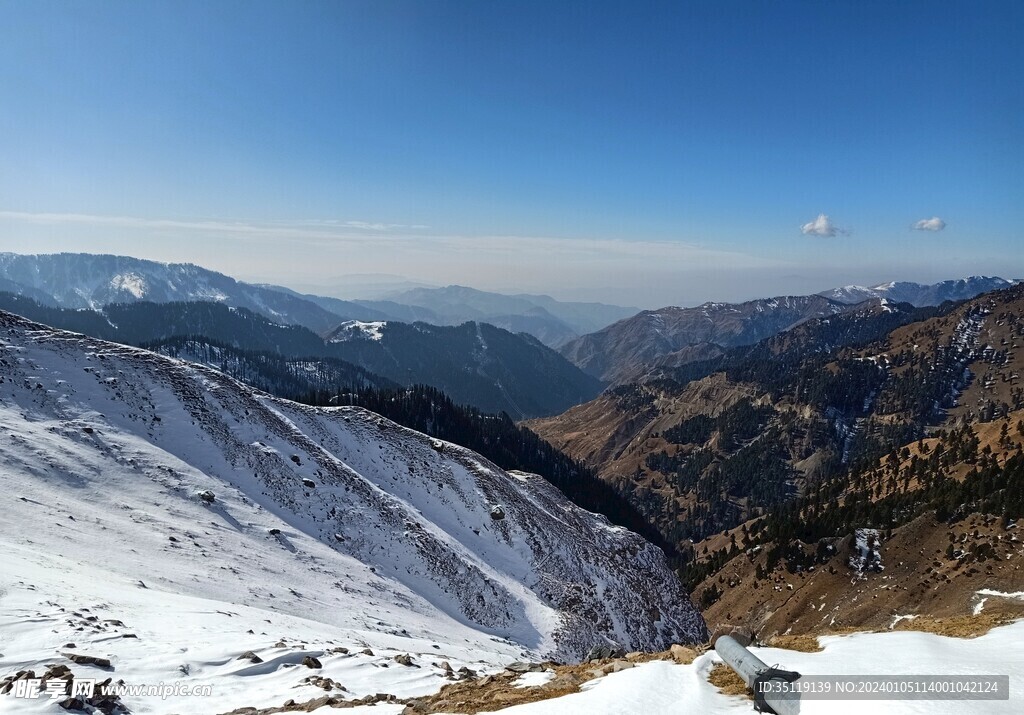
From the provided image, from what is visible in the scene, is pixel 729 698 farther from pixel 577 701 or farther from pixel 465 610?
pixel 465 610

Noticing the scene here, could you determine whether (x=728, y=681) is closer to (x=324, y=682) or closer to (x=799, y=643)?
(x=799, y=643)

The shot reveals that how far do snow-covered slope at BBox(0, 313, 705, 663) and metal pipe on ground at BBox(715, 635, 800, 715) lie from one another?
25.0 m

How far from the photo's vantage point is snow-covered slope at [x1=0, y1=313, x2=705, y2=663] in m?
32.1

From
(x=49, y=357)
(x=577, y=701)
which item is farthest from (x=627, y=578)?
(x=49, y=357)

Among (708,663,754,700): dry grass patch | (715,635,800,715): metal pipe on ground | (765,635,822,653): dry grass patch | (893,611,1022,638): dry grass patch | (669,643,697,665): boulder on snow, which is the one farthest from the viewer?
(893,611,1022,638): dry grass patch

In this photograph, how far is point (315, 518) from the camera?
4734 centimetres

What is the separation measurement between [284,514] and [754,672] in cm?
4399

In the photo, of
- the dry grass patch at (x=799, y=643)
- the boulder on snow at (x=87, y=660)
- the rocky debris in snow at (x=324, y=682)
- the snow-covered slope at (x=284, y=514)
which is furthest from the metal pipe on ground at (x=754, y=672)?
the snow-covered slope at (x=284, y=514)

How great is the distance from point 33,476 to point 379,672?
31.7 m

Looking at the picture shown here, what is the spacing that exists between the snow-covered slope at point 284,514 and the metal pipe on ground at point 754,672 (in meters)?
25.0

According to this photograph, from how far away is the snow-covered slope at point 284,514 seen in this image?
32062 mm

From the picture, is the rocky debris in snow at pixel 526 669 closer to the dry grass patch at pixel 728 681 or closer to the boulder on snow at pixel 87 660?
the dry grass patch at pixel 728 681

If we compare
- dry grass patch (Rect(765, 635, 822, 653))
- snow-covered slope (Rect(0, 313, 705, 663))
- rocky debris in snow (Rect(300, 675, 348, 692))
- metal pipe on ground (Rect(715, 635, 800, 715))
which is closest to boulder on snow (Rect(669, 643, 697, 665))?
metal pipe on ground (Rect(715, 635, 800, 715))

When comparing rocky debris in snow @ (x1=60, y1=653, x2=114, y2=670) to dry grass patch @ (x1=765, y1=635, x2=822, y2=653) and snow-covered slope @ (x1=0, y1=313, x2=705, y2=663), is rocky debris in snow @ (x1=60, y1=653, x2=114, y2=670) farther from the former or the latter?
dry grass patch @ (x1=765, y1=635, x2=822, y2=653)
